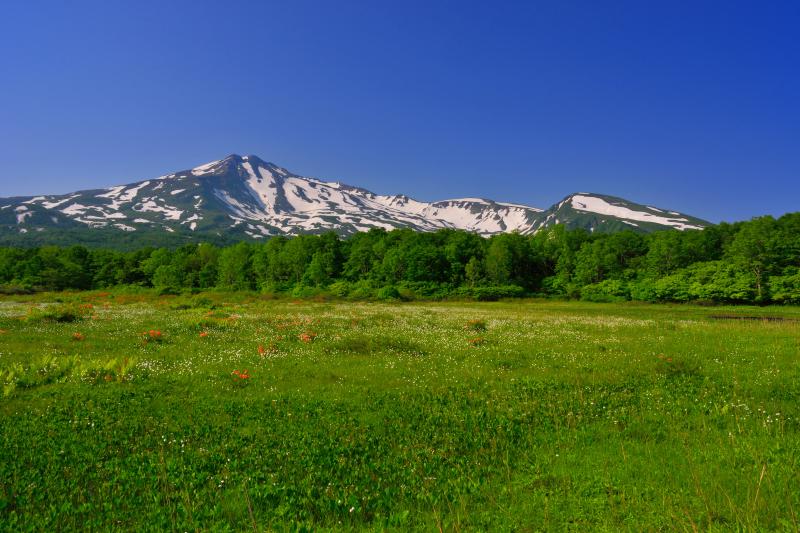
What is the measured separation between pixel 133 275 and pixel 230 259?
102 ft

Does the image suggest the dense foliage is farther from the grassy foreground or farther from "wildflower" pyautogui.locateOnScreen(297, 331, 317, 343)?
the grassy foreground

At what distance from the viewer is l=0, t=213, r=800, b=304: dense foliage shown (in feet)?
257

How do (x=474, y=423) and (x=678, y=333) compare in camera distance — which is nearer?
(x=474, y=423)

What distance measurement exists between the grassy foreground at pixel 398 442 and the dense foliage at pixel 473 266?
229 ft

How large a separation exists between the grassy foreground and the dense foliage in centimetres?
6988

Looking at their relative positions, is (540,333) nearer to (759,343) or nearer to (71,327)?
(759,343)

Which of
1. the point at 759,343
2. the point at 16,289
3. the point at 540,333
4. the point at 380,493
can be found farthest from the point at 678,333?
the point at 16,289

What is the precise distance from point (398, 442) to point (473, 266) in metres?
101

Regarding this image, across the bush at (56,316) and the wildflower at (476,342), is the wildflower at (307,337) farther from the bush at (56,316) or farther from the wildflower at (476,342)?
the bush at (56,316)

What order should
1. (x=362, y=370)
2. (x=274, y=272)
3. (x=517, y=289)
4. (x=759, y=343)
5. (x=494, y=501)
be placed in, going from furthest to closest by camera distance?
(x=274, y=272) → (x=517, y=289) → (x=759, y=343) → (x=362, y=370) → (x=494, y=501)

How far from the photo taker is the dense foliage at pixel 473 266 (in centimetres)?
7825

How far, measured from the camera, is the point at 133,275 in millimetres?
122938

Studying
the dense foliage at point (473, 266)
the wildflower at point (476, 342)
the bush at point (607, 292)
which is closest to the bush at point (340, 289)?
the dense foliage at point (473, 266)

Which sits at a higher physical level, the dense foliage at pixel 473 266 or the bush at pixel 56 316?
the dense foliage at pixel 473 266
